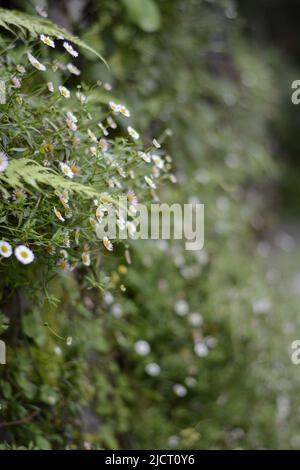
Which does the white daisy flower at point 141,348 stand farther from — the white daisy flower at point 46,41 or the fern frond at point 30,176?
the white daisy flower at point 46,41

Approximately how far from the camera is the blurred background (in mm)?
2289

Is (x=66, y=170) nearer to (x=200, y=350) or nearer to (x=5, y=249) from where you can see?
(x=5, y=249)

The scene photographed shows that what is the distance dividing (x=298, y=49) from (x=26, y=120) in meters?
6.49

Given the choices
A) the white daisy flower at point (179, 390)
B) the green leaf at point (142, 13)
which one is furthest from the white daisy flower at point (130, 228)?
the green leaf at point (142, 13)

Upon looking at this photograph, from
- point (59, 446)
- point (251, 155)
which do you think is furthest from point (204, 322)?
point (251, 155)

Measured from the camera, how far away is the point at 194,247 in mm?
3365

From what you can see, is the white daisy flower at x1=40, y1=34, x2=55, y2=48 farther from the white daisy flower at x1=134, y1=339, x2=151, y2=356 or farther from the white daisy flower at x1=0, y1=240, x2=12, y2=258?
the white daisy flower at x1=134, y1=339, x2=151, y2=356

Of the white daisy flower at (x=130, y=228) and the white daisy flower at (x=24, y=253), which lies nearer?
the white daisy flower at (x=24, y=253)

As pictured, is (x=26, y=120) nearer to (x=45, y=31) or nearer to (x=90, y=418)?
(x=45, y=31)

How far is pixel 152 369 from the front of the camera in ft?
9.41

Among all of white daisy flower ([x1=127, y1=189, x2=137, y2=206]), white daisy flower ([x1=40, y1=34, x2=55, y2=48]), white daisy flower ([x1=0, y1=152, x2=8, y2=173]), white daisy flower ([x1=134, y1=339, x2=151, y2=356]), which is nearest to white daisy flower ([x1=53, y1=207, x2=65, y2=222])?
white daisy flower ([x1=0, y1=152, x2=8, y2=173])

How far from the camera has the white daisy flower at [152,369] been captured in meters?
2.87

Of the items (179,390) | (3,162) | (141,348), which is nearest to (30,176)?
(3,162)

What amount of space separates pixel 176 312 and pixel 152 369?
0.37 meters
